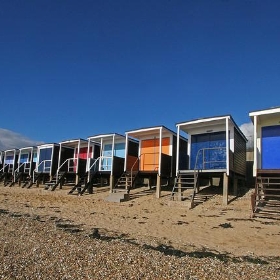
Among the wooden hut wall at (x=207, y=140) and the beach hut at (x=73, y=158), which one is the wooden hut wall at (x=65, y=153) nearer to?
the beach hut at (x=73, y=158)

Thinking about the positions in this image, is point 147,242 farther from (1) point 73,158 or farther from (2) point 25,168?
(2) point 25,168

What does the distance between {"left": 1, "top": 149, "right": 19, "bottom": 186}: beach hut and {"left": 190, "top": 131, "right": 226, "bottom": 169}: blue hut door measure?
19.4m

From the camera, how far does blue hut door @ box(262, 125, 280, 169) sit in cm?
1298

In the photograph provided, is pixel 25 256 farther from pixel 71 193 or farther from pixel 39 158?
pixel 39 158

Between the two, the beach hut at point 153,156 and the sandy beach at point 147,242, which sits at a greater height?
the beach hut at point 153,156

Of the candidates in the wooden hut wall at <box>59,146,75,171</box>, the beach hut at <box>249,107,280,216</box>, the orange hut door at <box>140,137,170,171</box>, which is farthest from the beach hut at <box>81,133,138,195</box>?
the beach hut at <box>249,107,280,216</box>

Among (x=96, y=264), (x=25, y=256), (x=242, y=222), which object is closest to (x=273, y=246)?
(x=242, y=222)

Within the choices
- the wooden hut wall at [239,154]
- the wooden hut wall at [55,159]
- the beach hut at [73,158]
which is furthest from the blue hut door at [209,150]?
the wooden hut wall at [55,159]

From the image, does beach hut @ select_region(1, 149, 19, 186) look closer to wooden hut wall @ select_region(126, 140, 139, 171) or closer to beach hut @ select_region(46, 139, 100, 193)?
beach hut @ select_region(46, 139, 100, 193)

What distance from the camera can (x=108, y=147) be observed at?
2292 cm

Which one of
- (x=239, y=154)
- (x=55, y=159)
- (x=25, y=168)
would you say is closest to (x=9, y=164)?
(x=25, y=168)

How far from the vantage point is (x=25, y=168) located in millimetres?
27344

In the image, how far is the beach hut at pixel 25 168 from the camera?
2603 centimetres

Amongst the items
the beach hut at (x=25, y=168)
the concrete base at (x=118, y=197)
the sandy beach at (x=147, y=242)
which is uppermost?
the beach hut at (x=25, y=168)
